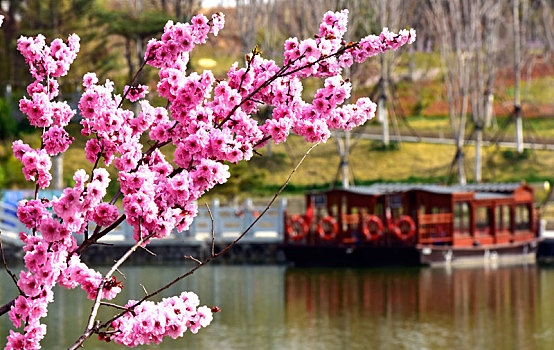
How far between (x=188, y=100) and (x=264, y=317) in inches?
641

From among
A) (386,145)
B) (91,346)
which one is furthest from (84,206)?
(386,145)

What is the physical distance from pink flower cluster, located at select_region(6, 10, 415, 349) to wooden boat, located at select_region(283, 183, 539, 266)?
79.9 ft

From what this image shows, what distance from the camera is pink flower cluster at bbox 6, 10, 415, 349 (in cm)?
654

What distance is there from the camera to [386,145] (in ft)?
158

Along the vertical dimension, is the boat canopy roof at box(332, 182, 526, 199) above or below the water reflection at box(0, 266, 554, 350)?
above

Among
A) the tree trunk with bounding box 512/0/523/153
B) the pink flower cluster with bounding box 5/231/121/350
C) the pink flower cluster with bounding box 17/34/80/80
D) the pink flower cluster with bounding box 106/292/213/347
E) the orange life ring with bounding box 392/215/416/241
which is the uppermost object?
the tree trunk with bounding box 512/0/523/153

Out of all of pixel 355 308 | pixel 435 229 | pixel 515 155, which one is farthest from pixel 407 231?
pixel 515 155

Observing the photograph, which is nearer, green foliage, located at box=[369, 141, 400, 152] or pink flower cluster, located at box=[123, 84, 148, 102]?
pink flower cluster, located at box=[123, 84, 148, 102]

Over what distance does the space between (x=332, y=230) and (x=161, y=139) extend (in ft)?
→ 85.7

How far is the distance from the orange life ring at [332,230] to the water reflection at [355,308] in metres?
1.39

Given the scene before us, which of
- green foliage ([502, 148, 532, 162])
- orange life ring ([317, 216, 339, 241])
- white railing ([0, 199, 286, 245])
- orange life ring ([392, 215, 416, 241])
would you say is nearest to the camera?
orange life ring ([392, 215, 416, 241])

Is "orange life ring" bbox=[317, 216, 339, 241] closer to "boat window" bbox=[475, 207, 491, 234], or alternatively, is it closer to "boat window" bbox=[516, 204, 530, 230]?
"boat window" bbox=[475, 207, 491, 234]

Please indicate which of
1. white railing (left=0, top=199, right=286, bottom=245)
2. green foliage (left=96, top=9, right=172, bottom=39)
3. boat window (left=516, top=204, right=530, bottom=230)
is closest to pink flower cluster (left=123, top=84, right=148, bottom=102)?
white railing (left=0, top=199, right=286, bottom=245)

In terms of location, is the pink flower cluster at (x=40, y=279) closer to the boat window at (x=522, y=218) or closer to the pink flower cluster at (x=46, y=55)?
the pink flower cluster at (x=46, y=55)
